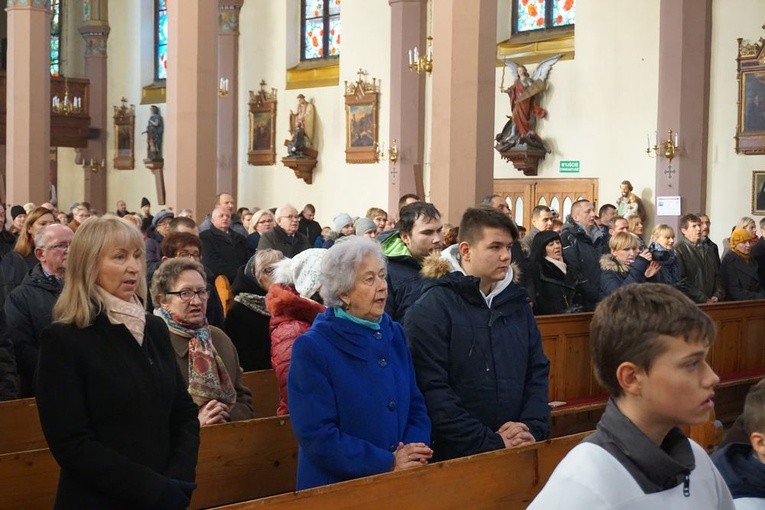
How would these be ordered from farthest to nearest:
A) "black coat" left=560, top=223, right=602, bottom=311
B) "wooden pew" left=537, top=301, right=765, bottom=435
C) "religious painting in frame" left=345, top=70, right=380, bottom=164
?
"religious painting in frame" left=345, top=70, right=380, bottom=164 → "black coat" left=560, top=223, right=602, bottom=311 → "wooden pew" left=537, top=301, right=765, bottom=435

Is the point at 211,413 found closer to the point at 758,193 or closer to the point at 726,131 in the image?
the point at 758,193

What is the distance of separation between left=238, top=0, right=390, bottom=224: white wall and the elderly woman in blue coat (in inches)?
659

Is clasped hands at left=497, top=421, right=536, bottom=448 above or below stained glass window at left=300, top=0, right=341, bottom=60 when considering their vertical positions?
below

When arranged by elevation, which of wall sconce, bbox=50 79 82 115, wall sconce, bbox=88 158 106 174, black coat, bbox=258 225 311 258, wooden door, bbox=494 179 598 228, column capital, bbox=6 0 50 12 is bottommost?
black coat, bbox=258 225 311 258

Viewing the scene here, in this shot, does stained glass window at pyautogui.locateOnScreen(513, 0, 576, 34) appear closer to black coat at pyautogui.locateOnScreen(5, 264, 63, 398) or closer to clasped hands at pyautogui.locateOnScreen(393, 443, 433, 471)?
black coat at pyautogui.locateOnScreen(5, 264, 63, 398)

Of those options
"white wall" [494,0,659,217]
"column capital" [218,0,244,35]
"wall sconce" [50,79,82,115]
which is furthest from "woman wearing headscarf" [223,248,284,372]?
"wall sconce" [50,79,82,115]

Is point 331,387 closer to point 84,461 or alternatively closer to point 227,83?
point 84,461

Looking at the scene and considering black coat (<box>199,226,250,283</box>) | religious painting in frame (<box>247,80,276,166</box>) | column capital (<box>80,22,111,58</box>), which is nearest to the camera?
black coat (<box>199,226,250,283</box>)

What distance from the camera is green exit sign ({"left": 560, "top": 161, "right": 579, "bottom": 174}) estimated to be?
1748cm

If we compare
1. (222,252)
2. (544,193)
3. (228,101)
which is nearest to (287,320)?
(222,252)

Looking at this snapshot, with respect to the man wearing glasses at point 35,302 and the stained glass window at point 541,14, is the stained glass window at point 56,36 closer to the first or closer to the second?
the stained glass window at point 541,14

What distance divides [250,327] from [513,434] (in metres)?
1.92

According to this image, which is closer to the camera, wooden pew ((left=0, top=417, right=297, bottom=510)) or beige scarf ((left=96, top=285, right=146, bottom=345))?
beige scarf ((left=96, top=285, right=146, bottom=345))

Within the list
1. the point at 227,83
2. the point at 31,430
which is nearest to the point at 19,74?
the point at 227,83
